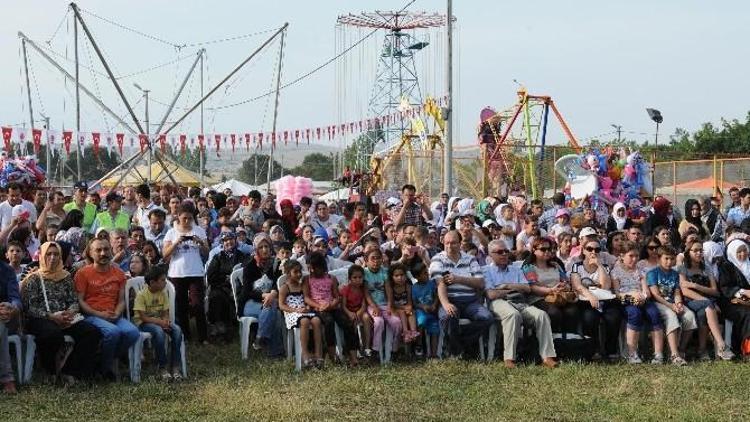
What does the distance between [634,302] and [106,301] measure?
4.64 metres

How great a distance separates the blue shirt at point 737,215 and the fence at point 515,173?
6465mm

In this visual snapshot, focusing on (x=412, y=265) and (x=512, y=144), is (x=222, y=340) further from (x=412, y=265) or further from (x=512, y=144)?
(x=512, y=144)

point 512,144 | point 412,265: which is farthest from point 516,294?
point 512,144

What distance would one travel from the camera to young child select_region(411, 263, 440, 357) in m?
8.63

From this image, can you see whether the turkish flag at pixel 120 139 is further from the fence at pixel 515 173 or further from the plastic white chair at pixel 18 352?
the plastic white chair at pixel 18 352

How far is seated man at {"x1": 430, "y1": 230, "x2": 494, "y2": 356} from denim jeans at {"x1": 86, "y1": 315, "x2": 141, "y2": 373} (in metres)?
2.72

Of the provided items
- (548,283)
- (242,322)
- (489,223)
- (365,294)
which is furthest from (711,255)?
(242,322)

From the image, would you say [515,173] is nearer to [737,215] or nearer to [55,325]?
[737,215]

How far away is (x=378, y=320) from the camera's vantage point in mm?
8453

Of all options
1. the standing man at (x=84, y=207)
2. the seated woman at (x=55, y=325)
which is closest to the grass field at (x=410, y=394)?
the seated woman at (x=55, y=325)

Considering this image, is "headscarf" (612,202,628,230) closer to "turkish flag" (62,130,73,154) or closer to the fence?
the fence

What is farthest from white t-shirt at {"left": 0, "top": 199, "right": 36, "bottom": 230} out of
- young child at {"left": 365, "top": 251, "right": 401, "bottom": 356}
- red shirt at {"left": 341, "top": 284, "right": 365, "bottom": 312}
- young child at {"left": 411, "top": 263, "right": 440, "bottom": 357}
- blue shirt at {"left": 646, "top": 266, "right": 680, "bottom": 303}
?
blue shirt at {"left": 646, "top": 266, "right": 680, "bottom": 303}

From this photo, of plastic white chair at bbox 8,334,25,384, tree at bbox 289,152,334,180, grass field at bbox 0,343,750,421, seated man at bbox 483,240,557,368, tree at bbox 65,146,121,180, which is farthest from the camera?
tree at bbox 289,152,334,180

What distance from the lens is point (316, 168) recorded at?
9438 cm
